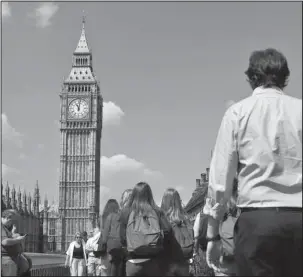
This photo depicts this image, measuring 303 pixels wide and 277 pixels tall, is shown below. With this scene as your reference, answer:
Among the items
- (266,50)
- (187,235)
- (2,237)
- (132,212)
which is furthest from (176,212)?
(266,50)

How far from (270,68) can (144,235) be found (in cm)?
243

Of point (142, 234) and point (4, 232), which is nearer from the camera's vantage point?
point (142, 234)

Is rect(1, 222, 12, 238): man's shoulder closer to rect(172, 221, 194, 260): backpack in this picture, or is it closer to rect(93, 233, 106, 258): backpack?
rect(93, 233, 106, 258): backpack

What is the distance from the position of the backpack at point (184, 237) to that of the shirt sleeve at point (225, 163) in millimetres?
3426

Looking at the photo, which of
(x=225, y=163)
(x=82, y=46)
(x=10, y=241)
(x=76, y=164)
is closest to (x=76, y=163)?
(x=76, y=164)

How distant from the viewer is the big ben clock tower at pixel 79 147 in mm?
78500

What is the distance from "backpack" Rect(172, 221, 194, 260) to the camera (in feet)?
21.5

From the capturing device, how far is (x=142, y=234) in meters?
5.39

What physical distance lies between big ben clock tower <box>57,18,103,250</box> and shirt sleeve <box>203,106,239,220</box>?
75257 mm

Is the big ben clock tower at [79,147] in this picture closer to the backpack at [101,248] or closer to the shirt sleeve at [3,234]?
the backpack at [101,248]

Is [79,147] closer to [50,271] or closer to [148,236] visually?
[50,271]

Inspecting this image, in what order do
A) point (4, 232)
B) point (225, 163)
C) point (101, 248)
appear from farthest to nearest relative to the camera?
point (101, 248) → point (4, 232) → point (225, 163)

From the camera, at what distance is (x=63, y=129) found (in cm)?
7969

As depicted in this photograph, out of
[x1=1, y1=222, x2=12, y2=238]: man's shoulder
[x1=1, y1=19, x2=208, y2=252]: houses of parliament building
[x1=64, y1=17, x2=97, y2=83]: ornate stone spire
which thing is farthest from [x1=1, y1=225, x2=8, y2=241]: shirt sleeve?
[x1=64, y1=17, x2=97, y2=83]: ornate stone spire
